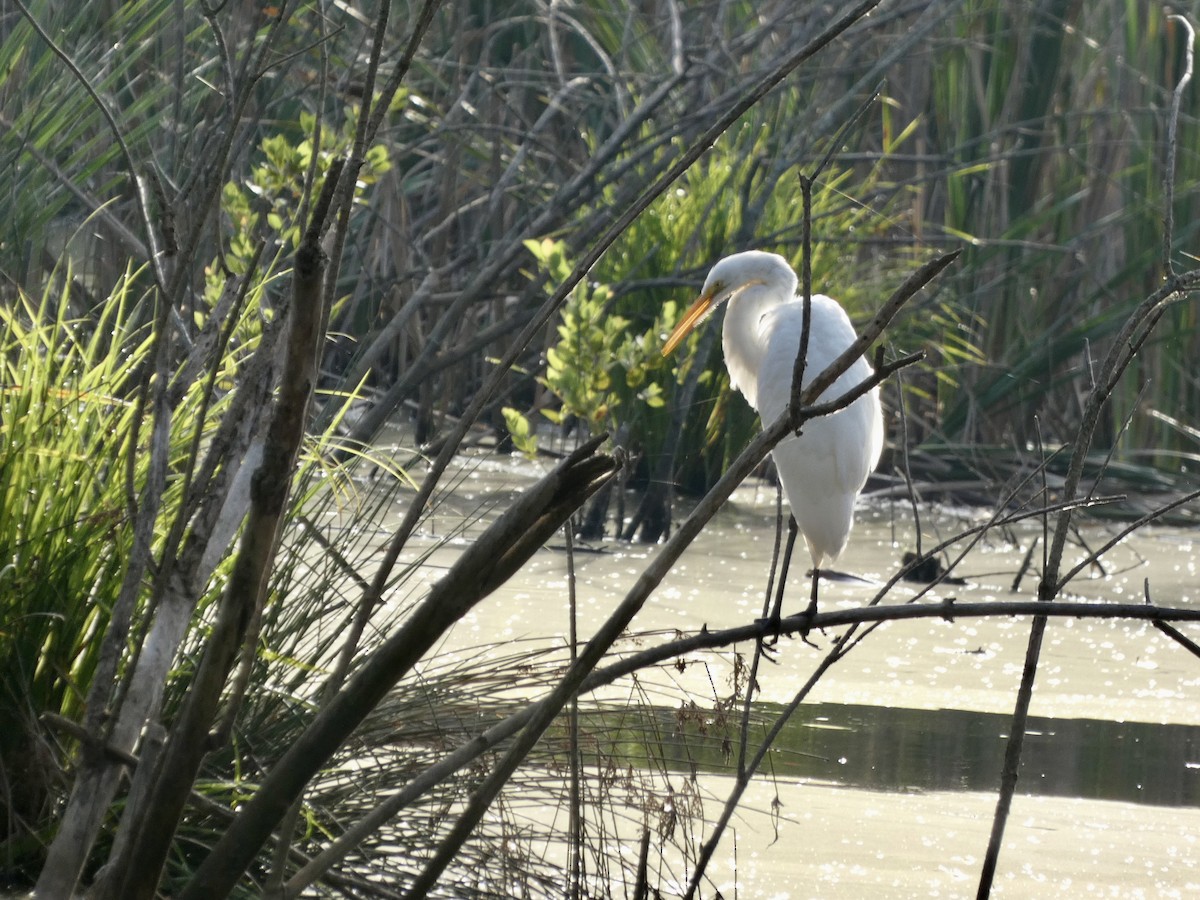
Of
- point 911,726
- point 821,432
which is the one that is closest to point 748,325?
point 821,432

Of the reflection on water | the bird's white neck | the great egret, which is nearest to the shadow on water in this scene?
the reflection on water

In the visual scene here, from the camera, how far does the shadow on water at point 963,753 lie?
2676mm

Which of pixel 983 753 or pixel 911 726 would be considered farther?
pixel 911 726

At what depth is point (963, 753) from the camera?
292 cm

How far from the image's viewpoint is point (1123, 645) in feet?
13.0

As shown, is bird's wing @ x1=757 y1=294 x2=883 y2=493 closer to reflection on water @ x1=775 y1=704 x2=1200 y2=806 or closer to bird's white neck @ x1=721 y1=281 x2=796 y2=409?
bird's white neck @ x1=721 y1=281 x2=796 y2=409

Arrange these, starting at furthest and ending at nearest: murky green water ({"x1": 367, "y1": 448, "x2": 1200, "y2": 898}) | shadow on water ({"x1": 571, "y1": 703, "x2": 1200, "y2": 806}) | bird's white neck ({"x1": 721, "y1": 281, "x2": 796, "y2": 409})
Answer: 1. bird's white neck ({"x1": 721, "y1": 281, "x2": 796, "y2": 409})
2. shadow on water ({"x1": 571, "y1": 703, "x2": 1200, "y2": 806})
3. murky green water ({"x1": 367, "y1": 448, "x2": 1200, "y2": 898})

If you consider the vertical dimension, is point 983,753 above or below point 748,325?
below

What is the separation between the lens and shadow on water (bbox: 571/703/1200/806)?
2.68 m

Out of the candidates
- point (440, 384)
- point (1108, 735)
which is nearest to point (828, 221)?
point (440, 384)

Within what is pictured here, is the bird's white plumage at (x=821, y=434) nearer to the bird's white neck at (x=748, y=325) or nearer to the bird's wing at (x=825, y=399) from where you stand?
the bird's wing at (x=825, y=399)

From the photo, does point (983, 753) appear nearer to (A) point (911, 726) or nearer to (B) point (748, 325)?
(A) point (911, 726)

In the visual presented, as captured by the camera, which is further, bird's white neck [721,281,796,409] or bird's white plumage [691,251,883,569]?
bird's white neck [721,281,796,409]

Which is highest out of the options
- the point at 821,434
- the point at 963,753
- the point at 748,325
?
the point at 748,325
